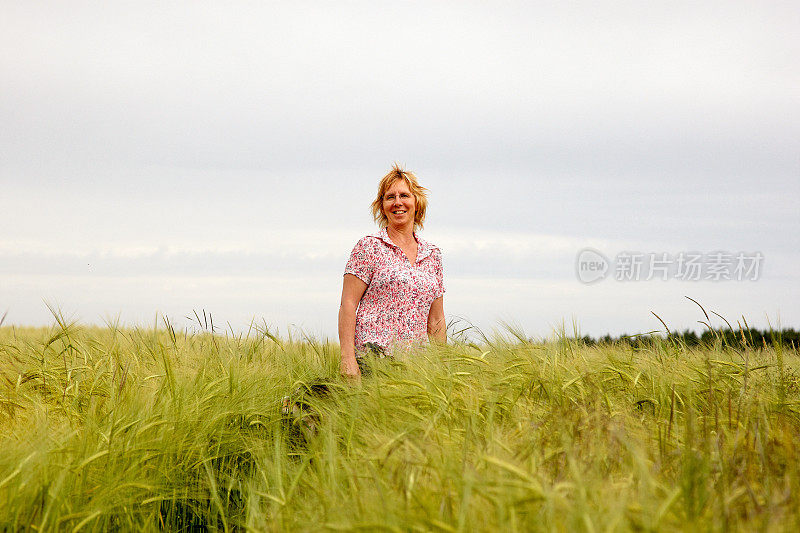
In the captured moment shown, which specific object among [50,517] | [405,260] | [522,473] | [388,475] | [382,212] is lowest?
[50,517]

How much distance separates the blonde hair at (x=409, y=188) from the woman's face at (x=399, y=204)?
0.06 metres

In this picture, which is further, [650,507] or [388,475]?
[388,475]

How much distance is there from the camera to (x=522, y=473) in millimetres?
1517

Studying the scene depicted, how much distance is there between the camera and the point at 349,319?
4371 mm

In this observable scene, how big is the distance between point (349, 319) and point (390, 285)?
382mm

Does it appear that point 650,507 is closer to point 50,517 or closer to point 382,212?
point 50,517

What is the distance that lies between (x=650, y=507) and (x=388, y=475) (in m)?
0.90

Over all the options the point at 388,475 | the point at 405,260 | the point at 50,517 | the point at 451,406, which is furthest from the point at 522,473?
the point at 405,260

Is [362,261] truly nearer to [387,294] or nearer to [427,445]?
[387,294]

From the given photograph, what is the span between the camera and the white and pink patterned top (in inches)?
175

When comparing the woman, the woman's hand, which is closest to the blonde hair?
the woman

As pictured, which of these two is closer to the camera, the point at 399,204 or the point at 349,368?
the point at 349,368

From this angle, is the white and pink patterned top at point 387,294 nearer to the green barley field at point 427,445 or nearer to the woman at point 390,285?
the woman at point 390,285

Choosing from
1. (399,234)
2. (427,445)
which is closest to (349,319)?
(399,234)
